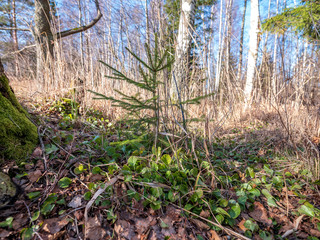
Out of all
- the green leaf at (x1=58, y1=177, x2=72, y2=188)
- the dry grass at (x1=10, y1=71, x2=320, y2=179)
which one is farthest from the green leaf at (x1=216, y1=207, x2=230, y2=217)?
the green leaf at (x1=58, y1=177, x2=72, y2=188)

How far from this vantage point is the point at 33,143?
1.13 metres

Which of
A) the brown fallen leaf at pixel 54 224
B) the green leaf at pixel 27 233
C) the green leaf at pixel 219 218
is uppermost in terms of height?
the green leaf at pixel 27 233

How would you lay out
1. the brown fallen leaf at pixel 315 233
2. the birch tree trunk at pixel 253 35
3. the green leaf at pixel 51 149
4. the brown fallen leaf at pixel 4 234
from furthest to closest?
the birch tree trunk at pixel 253 35 < the green leaf at pixel 51 149 < the brown fallen leaf at pixel 315 233 < the brown fallen leaf at pixel 4 234

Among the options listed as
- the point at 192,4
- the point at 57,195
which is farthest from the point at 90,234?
the point at 192,4

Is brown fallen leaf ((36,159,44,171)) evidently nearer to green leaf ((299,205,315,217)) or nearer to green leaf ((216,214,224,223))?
green leaf ((216,214,224,223))

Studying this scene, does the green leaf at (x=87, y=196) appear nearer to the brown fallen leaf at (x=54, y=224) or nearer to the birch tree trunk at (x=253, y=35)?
the brown fallen leaf at (x=54, y=224)

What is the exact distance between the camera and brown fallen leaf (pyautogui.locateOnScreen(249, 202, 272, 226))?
0.93 m

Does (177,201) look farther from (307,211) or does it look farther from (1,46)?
(1,46)

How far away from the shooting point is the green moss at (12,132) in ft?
3.17

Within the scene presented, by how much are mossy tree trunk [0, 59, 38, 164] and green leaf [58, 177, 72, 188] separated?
328 millimetres

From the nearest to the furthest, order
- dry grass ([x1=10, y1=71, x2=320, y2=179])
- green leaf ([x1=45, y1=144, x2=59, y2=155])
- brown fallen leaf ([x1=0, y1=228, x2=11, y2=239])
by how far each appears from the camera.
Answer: brown fallen leaf ([x1=0, y1=228, x2=11, y2=239]) < green leaf ([x1=45, y1=144, x2=59, y2=155]) < dry grass ([x1=10, y1=71, x2=320, y2=179])

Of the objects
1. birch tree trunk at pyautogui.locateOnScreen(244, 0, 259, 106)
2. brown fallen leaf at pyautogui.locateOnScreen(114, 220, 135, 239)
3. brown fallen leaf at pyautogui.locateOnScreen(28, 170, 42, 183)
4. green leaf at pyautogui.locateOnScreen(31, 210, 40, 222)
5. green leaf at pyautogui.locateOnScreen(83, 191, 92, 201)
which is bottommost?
brown fallen leaf at pyautogui.locateOnScreen(114, 220, 135, 239)

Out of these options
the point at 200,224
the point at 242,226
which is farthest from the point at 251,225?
the point at 200,224

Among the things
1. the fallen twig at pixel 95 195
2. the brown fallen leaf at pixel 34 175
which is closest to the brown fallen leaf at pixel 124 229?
the fallen twig at pixel 95 195
